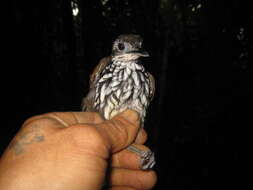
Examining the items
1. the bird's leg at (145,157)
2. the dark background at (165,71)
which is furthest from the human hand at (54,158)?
the dark background at (165,71)

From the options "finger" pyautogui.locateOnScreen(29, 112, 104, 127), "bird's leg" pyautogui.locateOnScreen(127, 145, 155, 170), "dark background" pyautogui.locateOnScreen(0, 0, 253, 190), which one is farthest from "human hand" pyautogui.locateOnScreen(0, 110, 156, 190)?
"dark background" pyautogui.locateOnScreen(0, 0, 253, 190)

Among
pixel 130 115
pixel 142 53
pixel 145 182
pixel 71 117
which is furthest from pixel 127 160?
pixel 142 53

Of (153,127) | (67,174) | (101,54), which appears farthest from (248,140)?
(67,174)

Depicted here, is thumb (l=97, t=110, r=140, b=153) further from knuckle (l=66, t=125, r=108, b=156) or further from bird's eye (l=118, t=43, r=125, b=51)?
bird's eye (l=118, t=43, r=125, b=51)

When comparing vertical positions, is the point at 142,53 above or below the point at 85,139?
above

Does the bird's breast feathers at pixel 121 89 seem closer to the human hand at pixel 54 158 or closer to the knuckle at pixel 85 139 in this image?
the human hand at pixel 54 158

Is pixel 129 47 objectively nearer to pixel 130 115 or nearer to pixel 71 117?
pixel 130 115
